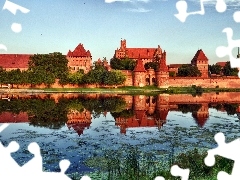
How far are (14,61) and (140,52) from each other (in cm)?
2072

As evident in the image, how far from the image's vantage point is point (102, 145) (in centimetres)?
1105

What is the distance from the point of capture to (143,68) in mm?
46750

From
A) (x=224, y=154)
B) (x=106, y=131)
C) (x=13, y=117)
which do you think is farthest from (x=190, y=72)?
(x=224, y=154)

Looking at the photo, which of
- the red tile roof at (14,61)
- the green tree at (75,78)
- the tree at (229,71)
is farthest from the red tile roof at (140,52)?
the green tree at (75,78)

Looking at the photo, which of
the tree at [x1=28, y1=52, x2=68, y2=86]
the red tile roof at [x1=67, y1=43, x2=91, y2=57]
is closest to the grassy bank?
the tree at [x1=28, y1=52, x2=68, y2=86]

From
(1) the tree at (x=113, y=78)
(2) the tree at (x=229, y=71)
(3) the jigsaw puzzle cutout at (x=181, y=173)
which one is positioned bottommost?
(3) the jigsaw puzzle cutout at (x=181, y=173)

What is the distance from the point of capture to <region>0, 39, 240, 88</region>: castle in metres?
46.1

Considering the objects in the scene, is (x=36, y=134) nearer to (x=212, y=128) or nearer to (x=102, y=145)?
(x=102, y=145)

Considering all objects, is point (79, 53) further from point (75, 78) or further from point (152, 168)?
point (152, 168)

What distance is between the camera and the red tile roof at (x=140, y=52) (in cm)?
6303

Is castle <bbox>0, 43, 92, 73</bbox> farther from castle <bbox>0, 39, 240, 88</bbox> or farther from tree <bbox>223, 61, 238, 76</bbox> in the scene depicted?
tree <bbox>223, 61, 238, 76</bbox>

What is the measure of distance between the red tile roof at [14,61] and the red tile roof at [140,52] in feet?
57.1

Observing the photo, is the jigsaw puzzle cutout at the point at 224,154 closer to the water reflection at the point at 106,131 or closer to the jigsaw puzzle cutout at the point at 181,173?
the jigsaw puzzle cutout at the point at 181,173

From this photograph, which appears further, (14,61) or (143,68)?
(14,61)
